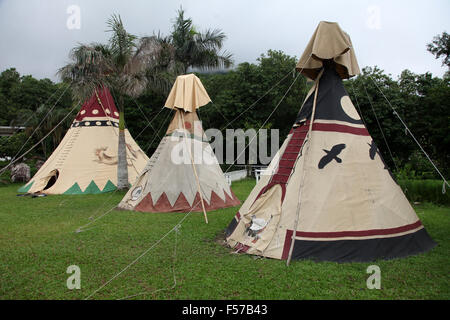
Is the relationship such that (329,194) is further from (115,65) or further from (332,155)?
(115,65)

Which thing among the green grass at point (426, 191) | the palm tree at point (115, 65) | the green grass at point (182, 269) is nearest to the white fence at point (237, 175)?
the palm tree at point (115, 65)

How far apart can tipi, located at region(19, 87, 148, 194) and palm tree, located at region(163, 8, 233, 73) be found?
4842 mm

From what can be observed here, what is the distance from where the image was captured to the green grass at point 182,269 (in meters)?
4.40

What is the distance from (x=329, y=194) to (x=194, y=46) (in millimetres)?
14856

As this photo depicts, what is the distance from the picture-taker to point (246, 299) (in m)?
4.20

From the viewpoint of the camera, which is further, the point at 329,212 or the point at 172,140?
the point at 172,140

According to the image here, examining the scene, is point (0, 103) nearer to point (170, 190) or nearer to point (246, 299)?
point (170, 190)

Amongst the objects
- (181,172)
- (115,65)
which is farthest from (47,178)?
(181,172)

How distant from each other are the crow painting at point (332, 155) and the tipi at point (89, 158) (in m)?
11.1

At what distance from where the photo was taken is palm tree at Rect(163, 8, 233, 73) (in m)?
18.2

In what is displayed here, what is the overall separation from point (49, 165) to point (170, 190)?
848 cm

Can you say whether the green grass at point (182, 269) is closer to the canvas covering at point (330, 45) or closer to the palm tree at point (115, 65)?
the canvas covering at point (330, 45)

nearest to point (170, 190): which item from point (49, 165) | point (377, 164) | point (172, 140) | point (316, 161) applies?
point (172, 140)

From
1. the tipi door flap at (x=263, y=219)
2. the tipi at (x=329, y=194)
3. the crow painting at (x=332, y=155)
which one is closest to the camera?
the tipi at (x=329, y=194)
